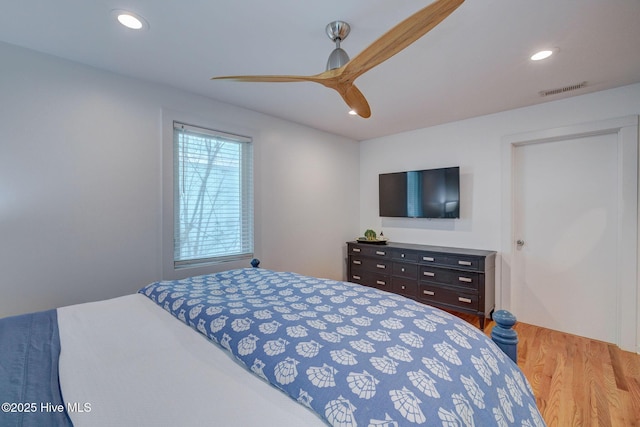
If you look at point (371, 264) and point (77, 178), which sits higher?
point (77, 178)

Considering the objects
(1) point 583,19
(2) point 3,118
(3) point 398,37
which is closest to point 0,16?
(2) point 3,118

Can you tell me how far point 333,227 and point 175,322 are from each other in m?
2.84

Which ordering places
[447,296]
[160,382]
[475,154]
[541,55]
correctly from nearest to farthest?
[160,382] < [541,55] < [447,296] < [475,154]

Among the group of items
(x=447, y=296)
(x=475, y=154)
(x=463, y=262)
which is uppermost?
(x=475, y=154)

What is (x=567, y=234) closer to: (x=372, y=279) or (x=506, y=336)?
(x=372, y=279)

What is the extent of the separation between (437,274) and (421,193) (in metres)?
1.11

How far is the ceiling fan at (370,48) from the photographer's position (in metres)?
1.08

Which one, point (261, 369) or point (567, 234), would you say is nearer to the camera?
point (261, 369)

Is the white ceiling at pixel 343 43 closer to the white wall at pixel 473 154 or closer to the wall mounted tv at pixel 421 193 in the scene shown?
the white wall at pixel 473 154

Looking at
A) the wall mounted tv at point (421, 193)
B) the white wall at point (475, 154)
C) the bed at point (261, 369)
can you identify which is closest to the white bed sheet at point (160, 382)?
the bed at point (261, 369)

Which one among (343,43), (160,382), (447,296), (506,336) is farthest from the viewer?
(447,296)

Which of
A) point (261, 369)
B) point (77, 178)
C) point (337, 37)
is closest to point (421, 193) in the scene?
point (337, 37)

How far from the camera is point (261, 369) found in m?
0.92

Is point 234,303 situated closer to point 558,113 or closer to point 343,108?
point 343,108
